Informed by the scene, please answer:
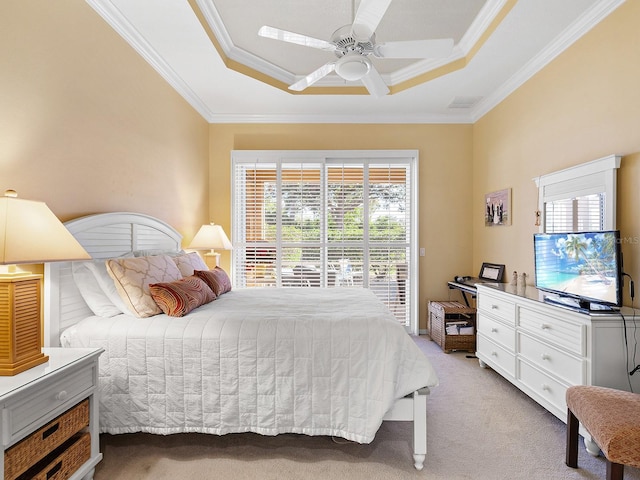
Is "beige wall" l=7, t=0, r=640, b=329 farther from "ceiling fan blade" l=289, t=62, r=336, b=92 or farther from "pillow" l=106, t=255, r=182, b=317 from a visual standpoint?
"ceiling fan blade" l=289, t=62, r=336, b=92

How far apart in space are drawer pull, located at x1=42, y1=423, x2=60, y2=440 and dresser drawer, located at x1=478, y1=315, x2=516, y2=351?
2.95 metres

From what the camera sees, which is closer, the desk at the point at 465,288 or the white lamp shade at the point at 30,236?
the white lamp shade at the point at 30,236

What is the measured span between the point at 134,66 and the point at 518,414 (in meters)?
3.96

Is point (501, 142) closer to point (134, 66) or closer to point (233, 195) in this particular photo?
point (233, 195)

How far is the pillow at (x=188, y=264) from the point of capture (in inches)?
107

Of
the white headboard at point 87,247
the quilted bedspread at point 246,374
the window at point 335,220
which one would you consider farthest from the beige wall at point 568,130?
the white headboard at point 87,247

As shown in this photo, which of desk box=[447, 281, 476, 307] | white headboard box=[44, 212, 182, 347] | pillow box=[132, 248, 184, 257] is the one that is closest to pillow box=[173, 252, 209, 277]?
pillow box=[132, 248, 184, 257]

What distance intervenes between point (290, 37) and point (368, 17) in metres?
A: 0.49

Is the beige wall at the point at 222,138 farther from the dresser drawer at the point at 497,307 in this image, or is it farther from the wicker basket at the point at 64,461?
the wicker basket at the point at 64,461

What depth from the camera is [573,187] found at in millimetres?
2555

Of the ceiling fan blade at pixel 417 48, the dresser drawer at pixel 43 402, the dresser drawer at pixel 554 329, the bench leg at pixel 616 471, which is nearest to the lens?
the dresser drawer at pixel 43 402

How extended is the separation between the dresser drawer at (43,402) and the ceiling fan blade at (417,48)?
2.50 meters

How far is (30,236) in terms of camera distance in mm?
1385

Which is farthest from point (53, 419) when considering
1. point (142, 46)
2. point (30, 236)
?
point (142, 46)
